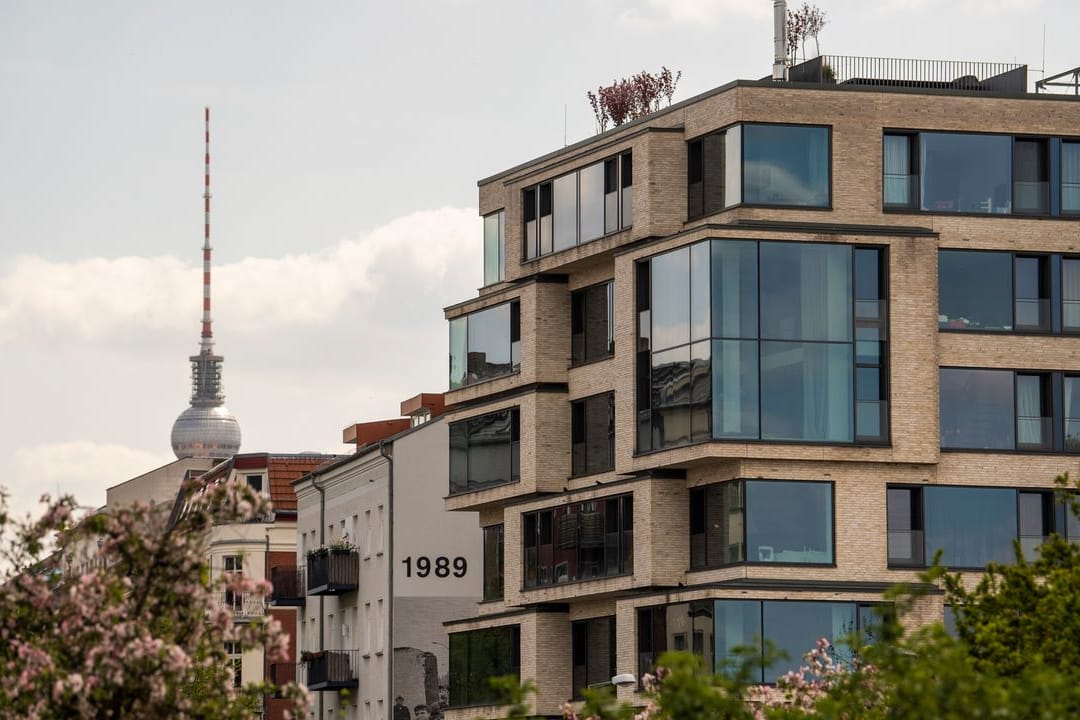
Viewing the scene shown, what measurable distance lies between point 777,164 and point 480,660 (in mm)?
17385

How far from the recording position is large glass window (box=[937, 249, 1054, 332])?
55625mm

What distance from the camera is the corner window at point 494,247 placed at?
64.9 m

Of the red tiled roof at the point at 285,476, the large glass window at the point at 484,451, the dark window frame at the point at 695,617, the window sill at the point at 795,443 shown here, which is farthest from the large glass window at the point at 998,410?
the red tiled roof at the point at 285,476

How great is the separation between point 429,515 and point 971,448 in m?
26.0

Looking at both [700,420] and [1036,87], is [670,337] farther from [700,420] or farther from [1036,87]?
[1036,87]

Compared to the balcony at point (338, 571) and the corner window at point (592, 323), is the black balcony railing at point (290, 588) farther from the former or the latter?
the corner window at point (592, 323)

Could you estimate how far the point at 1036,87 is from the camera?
59188 millimetres

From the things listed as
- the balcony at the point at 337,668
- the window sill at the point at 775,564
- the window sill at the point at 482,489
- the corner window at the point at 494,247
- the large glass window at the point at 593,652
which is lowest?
the balcony at the point at 337,668

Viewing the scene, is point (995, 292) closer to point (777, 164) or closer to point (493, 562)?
point (777, 164)

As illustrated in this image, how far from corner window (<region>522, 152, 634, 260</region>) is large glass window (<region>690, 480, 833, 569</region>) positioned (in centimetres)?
807

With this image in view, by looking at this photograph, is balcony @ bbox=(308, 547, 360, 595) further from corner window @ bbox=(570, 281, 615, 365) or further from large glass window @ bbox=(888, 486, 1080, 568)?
large glass window @ bbox=(888, 486, 1080, 568)

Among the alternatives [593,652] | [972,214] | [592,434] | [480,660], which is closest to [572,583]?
[593,652]

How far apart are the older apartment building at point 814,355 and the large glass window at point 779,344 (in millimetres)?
49

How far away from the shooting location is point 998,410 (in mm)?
55688
